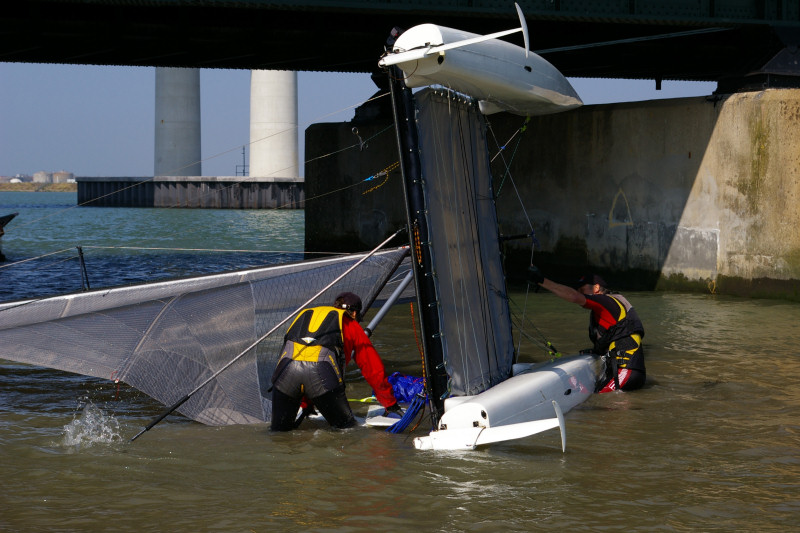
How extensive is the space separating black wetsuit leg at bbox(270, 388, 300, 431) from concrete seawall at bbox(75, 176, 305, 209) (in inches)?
3618

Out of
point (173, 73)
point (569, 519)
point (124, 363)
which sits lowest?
point (569, 519)

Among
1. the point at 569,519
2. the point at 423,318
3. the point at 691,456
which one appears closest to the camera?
the point at 569,519

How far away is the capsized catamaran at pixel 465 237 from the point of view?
394 inches

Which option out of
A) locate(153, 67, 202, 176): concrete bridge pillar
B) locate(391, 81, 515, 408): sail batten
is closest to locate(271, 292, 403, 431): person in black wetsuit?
locate(391, 81, 515, 408): sail batten

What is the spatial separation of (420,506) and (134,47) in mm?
20436

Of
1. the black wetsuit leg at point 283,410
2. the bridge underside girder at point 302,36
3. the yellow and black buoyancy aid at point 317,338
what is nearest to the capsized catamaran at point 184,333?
the yellow and black buoyancy aid at point 317,338

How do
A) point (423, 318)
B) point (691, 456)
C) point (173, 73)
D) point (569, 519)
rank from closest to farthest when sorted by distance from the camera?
point (569, 519)
point (691, 456)
point (423, 318)
point (173, 73)

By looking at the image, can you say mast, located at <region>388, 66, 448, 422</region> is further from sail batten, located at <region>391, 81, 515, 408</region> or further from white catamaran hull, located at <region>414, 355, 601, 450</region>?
white catamaran hull, located at <region>414, 355, 601, 450</region>

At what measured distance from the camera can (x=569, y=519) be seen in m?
8.05

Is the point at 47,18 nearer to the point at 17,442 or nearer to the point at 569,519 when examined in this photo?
the point at 17,442

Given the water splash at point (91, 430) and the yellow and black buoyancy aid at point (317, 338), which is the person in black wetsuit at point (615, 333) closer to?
the yellow and black buoyancy aid at point (317, 338)

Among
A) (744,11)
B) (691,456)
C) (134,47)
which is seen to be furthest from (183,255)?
(691,456)

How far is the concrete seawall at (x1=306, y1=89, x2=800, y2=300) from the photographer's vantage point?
20969 mm

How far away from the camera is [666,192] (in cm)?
2328
